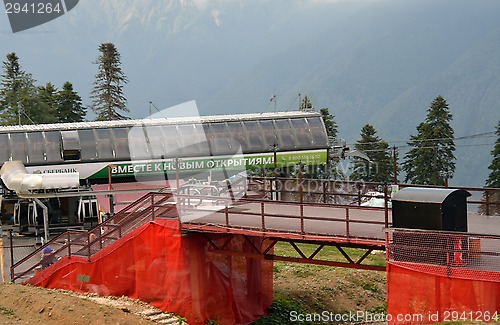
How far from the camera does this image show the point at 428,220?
19609mm

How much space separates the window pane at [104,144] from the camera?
1935 inches

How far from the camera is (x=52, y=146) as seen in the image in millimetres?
48531

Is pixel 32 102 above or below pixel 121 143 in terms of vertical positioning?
above

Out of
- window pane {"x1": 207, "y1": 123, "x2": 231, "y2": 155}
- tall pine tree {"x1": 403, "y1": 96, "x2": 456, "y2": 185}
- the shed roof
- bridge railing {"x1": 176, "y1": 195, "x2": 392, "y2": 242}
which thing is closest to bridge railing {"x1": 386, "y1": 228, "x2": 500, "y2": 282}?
the shed roof

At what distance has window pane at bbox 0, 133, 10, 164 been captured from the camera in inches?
1873

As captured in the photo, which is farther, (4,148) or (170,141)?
(170,141)

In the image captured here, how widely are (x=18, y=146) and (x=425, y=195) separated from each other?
34190 millimetres

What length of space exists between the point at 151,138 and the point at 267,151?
7.79m

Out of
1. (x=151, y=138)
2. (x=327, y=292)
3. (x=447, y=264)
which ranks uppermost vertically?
(x=151, y=138)

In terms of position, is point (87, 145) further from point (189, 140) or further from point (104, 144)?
point (189, 140)

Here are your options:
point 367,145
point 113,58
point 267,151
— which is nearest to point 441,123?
point 367,145

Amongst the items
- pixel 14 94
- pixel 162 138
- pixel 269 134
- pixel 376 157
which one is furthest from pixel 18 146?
pixel 14 94

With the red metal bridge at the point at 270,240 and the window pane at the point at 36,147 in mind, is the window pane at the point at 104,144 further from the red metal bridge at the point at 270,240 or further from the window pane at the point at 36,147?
the red metal bridge at the point at 270,240

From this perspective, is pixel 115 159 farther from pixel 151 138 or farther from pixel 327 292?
pixel 327 292
